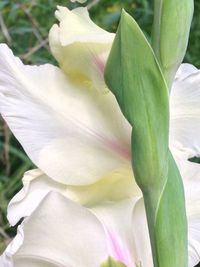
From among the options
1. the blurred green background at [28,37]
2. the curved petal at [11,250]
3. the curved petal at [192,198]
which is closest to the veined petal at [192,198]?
the curved petal at [192,198]

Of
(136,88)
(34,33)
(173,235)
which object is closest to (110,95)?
(136,88)

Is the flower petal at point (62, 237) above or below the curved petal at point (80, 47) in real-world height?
below

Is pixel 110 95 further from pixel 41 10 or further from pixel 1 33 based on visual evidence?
pixel 41 10

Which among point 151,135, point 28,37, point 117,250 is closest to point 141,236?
point 117,250

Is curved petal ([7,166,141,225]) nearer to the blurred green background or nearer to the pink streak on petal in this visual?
the pink streak on petal

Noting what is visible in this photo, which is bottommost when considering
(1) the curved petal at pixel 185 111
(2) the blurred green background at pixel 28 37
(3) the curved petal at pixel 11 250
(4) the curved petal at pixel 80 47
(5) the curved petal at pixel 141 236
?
(2) the blurred green background at pixel 28 37

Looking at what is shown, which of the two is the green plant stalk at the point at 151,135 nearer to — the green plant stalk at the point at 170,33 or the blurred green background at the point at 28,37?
the green plant stalk at the point at 170,33

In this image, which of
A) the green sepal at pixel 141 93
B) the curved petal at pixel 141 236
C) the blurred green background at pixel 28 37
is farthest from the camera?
the blurred green background at pixel 28 37

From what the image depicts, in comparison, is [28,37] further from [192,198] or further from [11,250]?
[11,250]
